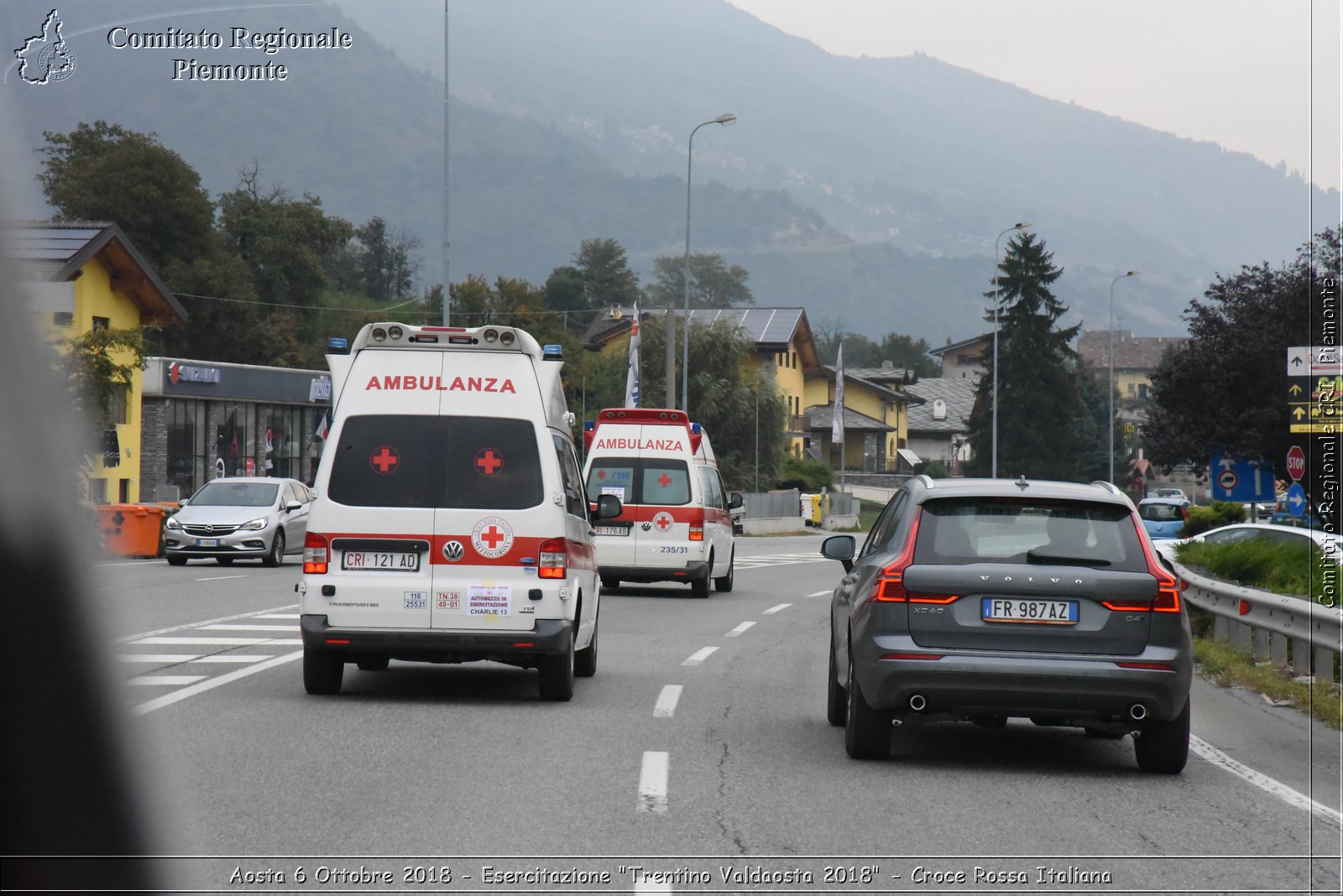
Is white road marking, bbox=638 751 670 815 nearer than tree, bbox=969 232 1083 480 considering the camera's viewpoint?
Yes

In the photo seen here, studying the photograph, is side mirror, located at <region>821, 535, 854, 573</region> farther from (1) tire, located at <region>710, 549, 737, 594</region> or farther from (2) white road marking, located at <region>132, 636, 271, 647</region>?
(1) tire, located at <region>710, 549, 737, 594</region>

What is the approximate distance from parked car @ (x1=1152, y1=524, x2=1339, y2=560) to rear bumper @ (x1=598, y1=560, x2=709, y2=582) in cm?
619

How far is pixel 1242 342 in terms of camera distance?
4241 cm

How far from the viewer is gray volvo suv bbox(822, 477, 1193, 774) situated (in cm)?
829

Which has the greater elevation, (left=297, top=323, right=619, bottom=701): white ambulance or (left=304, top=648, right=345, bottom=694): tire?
(left=297, top=323, right=619, bottom=701): white ambulance

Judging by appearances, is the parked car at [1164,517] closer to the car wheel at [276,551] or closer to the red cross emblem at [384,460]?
the car wheel at [276,551]

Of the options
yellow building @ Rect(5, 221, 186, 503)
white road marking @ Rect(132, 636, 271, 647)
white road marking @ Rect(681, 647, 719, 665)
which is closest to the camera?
yellow building @ Rect(5, 221, 186, 503)

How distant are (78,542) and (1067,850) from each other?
17.6 feet

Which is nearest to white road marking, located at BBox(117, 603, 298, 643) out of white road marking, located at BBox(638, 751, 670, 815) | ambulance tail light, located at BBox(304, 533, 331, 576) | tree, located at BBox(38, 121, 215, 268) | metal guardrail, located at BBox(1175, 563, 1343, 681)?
ambulance tail light, located at BBox(304, 533, 331, 576)

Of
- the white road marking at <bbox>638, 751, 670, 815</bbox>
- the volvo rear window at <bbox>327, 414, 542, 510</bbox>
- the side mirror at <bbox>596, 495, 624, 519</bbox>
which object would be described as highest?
the volvo rear window at <bbox>327, 414, 542, 510</bbox>

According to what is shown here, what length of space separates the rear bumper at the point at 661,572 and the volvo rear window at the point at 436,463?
11.8 m

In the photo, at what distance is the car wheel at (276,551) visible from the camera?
28578 mm
